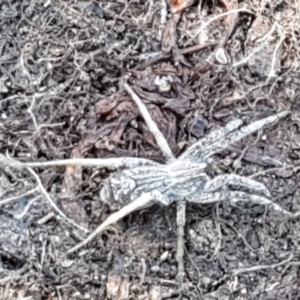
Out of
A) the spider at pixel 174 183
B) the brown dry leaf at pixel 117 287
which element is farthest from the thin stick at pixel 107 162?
the brown dry leaf at pixel 117 287

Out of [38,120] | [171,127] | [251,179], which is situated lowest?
[251,179]

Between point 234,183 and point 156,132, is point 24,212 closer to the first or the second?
point 156,132

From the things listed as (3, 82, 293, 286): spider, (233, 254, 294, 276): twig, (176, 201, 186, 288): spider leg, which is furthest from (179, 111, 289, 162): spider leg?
(233, 254, 294, 276): twig

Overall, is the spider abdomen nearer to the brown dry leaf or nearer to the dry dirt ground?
the dry dirt ground

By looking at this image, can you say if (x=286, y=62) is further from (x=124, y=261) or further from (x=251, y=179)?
(x=124, y=261)

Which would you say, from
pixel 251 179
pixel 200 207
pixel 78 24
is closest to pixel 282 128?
pixel 251 179

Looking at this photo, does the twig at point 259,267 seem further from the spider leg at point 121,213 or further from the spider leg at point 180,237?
the spider leg at point 121,213

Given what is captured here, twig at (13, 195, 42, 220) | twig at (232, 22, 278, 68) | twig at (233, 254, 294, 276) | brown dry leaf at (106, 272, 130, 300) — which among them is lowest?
twig at (233, 254, 294, 276)

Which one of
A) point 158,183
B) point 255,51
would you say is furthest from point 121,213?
point 255,51
